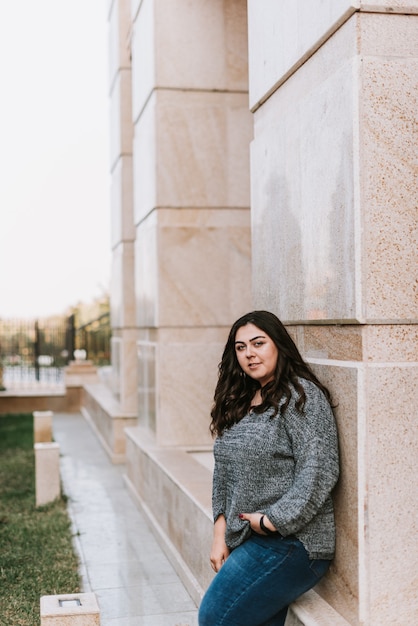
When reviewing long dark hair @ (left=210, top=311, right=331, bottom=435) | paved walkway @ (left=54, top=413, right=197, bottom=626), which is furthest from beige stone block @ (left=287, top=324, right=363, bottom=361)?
paved walkway @ (left=54, top=413, right=197, bottom=626)

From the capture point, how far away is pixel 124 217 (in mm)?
11914

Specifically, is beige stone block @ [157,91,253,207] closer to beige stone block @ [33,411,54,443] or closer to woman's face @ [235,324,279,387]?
beige stone block @ [33,411,54,443]

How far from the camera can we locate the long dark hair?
367cm

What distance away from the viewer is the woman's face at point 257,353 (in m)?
3.74

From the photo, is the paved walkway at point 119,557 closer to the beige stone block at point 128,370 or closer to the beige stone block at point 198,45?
the beige stone block at point 128,370

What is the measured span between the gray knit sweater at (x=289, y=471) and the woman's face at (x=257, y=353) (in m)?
0.17

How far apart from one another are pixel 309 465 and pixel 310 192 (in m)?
1.23

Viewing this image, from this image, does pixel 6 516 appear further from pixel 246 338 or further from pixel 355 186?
pixel 355 186

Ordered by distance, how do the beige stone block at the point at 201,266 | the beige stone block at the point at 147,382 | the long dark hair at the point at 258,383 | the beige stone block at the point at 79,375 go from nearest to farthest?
the long dark hair at the point at 258,383 < the beige stone block at the point at 201,266 < the beige stone block at the point at 147,382 < the beige stone block at the point at 79,375

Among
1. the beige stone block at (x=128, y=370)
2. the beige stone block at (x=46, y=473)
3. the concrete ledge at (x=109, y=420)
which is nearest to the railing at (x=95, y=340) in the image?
the concrete ledge at (x=109, y=420)

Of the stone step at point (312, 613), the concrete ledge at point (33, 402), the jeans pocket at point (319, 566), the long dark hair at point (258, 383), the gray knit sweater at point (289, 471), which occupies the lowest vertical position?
the concrete ledge at point (33, 402)

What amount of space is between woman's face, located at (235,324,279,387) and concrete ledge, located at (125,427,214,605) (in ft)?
5.48

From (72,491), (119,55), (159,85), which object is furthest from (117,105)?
(72,491)

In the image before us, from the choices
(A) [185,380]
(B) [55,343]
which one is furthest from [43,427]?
(B) [55,343]
